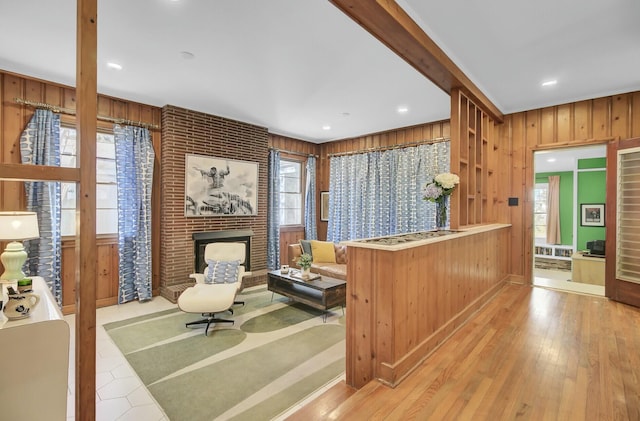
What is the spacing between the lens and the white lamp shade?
2.64 metres

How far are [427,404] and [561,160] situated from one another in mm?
8194

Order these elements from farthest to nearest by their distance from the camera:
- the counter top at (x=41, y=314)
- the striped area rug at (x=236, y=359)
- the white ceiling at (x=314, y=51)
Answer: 1. the white ceiling at (x=314, y=51)
2. the striped area rug at (x=236, y=359)
3. the counter top at (x=41, y=314)

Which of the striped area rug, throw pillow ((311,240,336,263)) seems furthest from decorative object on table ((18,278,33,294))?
throw pillow ((311,240,336,263))

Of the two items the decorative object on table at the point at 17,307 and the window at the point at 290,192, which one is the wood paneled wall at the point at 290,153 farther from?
the decorative object on table at the point at 17,307

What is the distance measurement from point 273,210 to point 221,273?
2.29 meters

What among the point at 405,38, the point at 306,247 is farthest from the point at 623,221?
the point at 306,247

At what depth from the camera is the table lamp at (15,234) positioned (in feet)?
8.70

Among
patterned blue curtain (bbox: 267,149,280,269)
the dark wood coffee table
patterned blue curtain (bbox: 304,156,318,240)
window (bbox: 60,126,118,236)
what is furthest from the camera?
patterned blue curtain (bbox: 304,156,318,240)

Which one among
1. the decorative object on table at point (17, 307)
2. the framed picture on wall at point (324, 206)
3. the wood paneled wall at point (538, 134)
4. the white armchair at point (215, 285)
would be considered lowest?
the white armchair at point (215, 285)

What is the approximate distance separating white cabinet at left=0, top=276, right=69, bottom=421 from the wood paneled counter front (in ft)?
5.20

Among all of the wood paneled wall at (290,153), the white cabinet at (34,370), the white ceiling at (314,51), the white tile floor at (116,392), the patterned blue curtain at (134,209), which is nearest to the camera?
the white cabinet at (34,370)

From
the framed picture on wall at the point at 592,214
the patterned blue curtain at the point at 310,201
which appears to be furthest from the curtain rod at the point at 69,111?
the framed picture on wall at the point at 592,214

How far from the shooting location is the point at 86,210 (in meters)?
1.20

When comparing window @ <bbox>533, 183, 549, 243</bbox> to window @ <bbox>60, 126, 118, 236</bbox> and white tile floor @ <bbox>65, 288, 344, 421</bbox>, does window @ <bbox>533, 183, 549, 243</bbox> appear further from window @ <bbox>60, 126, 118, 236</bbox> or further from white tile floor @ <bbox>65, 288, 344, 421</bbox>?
window @ <bbox>60, 126, 118, 236</bbox>
